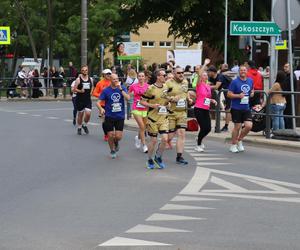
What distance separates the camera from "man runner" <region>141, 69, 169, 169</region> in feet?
42.6

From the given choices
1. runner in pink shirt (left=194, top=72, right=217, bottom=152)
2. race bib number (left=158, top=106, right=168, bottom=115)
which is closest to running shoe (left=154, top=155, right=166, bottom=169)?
race bib number (left=158, top=106, right=168, bottom=115)

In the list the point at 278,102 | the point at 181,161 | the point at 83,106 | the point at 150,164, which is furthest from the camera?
the point at 83,106

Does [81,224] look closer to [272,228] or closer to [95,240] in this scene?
[95,240]

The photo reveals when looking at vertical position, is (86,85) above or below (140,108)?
above

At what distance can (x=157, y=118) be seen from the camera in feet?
43.3

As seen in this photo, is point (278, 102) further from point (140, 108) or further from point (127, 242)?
point (127, 242)

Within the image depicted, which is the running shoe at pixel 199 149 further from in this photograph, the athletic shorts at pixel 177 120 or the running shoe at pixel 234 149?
the athletic shorts at pixel 177 120

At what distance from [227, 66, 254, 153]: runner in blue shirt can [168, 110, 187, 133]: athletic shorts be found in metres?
2.15

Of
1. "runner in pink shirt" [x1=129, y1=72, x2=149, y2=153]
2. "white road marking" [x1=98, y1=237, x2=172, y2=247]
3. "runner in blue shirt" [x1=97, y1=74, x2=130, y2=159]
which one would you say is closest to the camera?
"white road marking" [x1=98, y1=237, x2=172, y2=247]

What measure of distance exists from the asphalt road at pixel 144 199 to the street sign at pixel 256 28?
11.4 ft

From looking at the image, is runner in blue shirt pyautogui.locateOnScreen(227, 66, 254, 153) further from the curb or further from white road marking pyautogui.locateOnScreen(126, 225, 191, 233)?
white road marking pyautogui.locateOnScreen(126, 225, 191, 233)

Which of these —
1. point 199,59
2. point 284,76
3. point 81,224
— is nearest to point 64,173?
point 81,224

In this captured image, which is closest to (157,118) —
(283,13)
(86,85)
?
(283,13)

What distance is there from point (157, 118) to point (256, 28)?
6.44 metres
